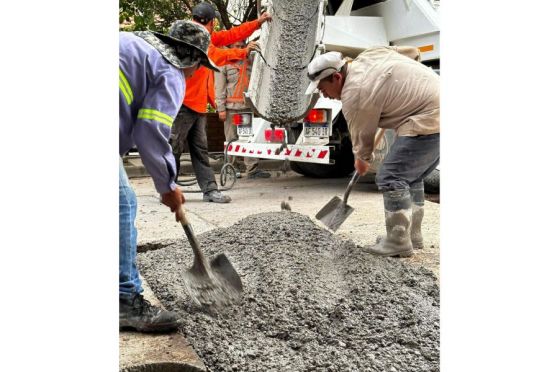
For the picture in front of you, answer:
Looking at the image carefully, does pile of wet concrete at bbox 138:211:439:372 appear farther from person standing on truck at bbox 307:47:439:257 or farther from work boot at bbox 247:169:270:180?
work boot at bbox 247:169:270:180

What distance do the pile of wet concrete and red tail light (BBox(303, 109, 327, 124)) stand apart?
2856 millimetres

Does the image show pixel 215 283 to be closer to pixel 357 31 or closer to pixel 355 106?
pixel 355 106

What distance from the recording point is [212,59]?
673cm

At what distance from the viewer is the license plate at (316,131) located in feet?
22.1

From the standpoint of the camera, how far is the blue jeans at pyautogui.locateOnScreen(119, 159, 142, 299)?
244 cm

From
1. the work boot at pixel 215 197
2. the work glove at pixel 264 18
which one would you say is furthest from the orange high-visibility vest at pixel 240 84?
the work boot at pixel 215 197

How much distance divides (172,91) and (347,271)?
1.59 metres

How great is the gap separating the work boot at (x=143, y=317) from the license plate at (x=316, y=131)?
444 centimetres

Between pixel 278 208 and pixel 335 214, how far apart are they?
1677 millimetres

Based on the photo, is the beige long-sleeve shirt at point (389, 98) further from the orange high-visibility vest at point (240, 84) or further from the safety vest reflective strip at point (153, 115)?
the orange high-visibility vest at point (240, 84)

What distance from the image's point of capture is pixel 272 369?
2271mm

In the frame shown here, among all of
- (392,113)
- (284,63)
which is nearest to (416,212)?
(392,113)
